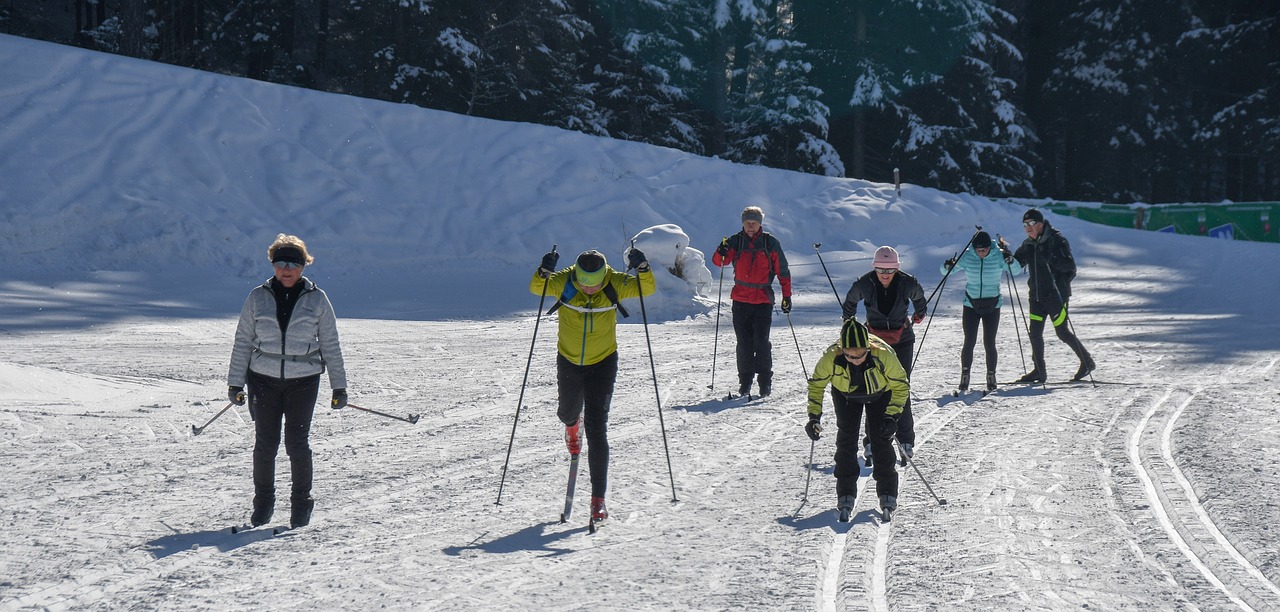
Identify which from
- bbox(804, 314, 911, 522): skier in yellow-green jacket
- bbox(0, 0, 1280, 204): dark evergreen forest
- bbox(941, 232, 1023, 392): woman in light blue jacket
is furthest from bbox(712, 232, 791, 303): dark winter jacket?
bbox(0, 0, 1280, 204): dark evergreen forest

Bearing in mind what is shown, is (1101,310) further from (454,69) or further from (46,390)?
(454,69)

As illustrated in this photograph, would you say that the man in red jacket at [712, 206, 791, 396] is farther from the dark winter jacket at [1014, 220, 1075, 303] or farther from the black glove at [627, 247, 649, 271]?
the black glove at [627, 247, 649, 271]

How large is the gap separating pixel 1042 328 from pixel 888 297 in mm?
4953

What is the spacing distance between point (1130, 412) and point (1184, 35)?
3658 centimetres

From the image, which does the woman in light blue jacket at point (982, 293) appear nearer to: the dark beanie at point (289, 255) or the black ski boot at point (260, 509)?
the dark beanie at point (289, 255)

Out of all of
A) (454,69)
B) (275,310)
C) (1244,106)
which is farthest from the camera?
(1244,106)

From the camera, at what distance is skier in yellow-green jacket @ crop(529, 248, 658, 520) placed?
6.71 metres

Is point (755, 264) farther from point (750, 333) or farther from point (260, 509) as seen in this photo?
point (260, 509)

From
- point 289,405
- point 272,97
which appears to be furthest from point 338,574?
point 272,97

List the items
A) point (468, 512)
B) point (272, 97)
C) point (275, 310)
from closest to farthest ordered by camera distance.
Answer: point (275, 310) < point (468, 512) < point (272, 97)

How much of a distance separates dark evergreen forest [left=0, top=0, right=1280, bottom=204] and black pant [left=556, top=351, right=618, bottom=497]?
26.4 metres

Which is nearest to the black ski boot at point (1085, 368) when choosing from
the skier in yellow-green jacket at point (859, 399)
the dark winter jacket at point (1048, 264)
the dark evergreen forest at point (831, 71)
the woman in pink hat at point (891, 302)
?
the dark winter jacket at point (1048, 264)

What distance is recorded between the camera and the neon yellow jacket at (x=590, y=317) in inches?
264

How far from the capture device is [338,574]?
228 inches
